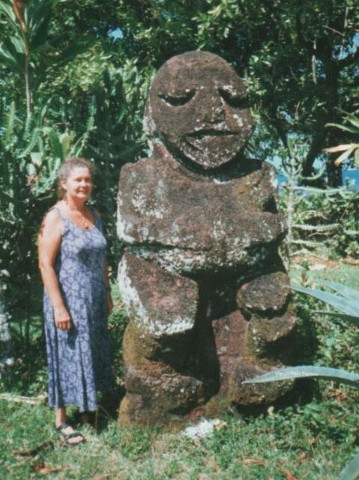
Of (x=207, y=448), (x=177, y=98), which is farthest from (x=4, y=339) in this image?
(x=177, y=98)

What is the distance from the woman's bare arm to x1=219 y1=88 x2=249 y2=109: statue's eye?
46.8 inches

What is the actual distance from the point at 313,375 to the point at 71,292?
151 cm

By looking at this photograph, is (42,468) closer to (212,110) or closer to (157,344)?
(157,344)

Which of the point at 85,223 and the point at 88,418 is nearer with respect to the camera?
the point at 85,223

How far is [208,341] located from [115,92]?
2.34 metres

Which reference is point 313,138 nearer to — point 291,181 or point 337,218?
point 337,218

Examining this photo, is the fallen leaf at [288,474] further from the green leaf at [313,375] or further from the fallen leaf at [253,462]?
the green leaf at [313,375]

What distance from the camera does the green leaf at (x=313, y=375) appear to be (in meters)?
2.63

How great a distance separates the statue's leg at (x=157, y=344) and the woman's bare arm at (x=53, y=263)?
37cm

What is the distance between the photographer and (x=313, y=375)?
265cm

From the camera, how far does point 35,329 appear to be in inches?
211

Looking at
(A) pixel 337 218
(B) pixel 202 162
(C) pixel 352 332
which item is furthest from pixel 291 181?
(A) pixel 337 218

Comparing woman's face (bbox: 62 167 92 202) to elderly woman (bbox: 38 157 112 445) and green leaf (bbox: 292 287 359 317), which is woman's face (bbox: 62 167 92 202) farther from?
green leaf (bbox: 292 287 359 317)

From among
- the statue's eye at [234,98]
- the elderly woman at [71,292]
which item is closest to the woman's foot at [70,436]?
the elderly woman at [71,292]
